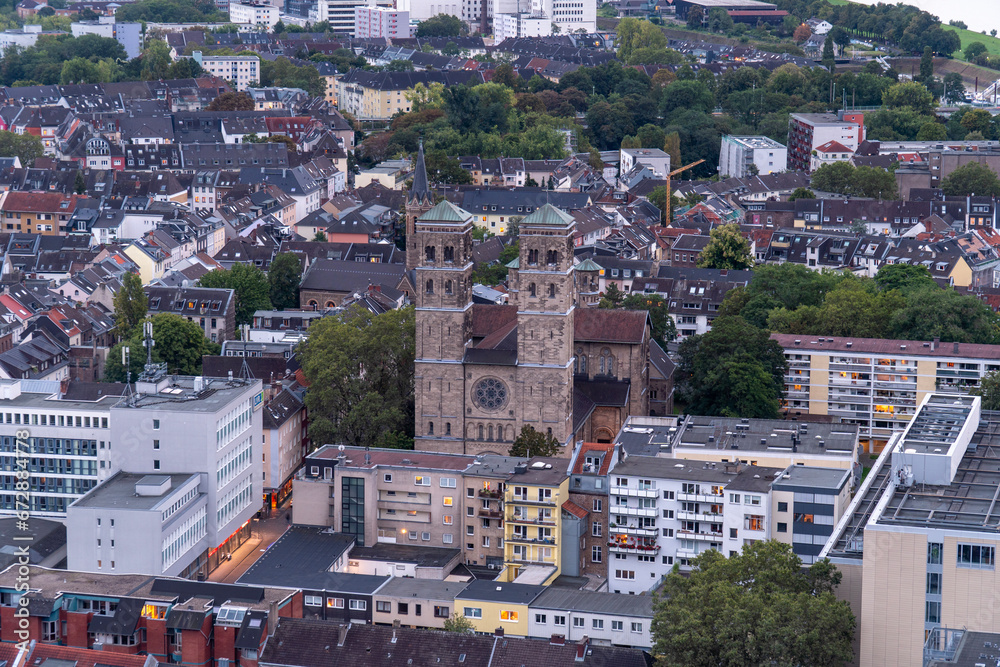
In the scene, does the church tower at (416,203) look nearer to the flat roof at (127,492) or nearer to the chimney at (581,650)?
the flat roof at (127,492)

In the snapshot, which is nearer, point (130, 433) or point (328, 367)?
point (130, 433)

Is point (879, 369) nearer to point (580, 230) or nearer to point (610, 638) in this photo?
point (610, 638)

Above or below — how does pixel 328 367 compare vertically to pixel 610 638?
above

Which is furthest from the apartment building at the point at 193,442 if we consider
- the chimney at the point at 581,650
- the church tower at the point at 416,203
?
the church tower at the point at 416,203

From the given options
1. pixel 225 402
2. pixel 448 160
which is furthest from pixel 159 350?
pixel 448 160

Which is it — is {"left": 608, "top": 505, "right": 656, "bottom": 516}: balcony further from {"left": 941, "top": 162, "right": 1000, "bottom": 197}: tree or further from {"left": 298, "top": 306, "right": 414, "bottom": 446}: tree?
{"left": 941, "top": 162, "right": 1000, "bottom": 197}: tree

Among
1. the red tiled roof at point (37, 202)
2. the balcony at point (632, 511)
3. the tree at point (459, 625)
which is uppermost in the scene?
the red tiled roof at point (37, 202)

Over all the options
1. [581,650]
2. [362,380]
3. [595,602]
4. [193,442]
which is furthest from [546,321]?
[581,650]
